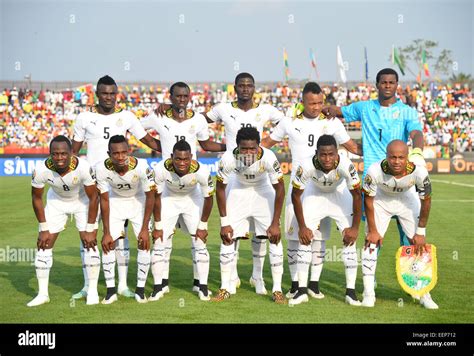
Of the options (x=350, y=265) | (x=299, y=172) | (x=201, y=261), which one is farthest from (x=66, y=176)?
(x=350, y=265)

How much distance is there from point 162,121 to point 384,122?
126 inches

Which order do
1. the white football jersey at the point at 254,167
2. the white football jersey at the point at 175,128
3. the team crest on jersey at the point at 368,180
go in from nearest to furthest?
the team crest on jersey at the point at 368,180 → the white football jersey at the point at 254,167 → the white football jersey at the point at 175,128

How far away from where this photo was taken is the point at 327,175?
8914mm

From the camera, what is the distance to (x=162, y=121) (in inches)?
401

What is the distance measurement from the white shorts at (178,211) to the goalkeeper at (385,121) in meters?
2.26

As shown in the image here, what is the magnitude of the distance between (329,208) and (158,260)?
2467 mm

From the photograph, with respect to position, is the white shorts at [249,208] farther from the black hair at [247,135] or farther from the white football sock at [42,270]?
the white football sock at [42,270]

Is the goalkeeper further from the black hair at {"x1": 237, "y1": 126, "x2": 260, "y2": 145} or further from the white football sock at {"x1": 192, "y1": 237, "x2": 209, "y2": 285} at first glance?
the white football sock at {"x1": 192, "y1": 237, "x2": 209, "y2": 285}

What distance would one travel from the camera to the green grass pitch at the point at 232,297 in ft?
27.1

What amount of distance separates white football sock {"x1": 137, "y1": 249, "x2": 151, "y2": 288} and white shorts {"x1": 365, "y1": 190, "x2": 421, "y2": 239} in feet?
10.3

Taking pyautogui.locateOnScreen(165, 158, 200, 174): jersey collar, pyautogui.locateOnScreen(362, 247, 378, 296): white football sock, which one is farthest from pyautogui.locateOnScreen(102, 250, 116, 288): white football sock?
pyautogui.locateOnScreen(362, 247, 378, 296): white football sock

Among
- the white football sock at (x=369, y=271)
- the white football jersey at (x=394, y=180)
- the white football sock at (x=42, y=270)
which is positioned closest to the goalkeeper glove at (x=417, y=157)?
the white football jersey at (x=394, y=180)

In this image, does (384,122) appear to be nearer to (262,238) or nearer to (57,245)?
(262,238)

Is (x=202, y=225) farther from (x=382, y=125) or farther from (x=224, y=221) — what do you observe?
(x=382, y=125)
